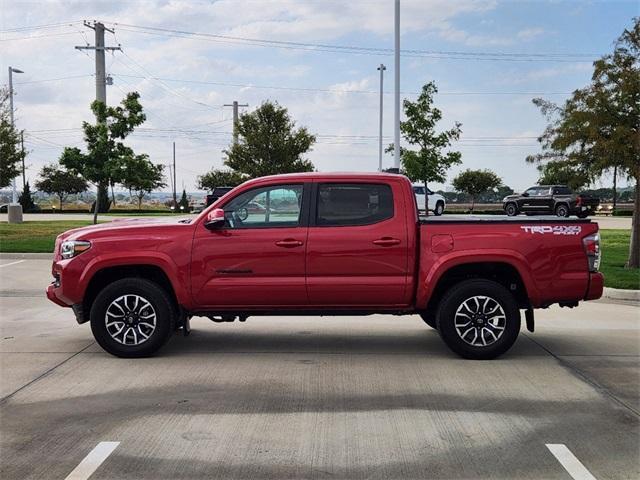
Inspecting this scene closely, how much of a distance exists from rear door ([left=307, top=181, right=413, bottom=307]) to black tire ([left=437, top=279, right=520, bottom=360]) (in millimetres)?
491

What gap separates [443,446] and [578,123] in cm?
1048

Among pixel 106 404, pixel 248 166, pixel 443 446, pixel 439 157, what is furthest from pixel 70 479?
pixel 248 166

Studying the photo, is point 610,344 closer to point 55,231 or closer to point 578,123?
point 578,123

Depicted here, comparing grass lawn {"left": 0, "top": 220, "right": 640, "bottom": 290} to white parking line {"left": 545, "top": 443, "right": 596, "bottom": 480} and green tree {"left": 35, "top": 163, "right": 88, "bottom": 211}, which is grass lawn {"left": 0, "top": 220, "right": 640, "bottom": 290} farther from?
green tree {"left": 35, "top": 163, "right": 88, "bottom": 211}

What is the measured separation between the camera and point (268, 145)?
165 feet

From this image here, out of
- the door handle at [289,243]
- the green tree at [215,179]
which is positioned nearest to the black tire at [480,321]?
the door handle at [289,243]

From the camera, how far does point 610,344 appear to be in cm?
788

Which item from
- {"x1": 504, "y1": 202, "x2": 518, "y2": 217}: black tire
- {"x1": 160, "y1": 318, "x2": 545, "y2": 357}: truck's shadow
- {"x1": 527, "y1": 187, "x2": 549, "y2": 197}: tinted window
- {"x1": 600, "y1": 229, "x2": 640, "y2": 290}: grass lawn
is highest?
{"x1": 527, "y1": 187, "x2": 549, "y2": 197}: tinted window

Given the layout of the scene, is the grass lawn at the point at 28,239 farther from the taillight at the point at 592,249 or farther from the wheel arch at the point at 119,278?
the taillight at the point at 592,249

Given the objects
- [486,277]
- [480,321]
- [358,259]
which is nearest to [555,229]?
[486,277]

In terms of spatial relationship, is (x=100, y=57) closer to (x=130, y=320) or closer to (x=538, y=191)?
(x=538, y=191)

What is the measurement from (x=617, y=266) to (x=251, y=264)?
33.7ft

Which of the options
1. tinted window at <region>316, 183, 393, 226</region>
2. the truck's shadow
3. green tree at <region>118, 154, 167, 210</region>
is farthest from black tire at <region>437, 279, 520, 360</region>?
green tree at <region>118, 154, 167, 210</region>

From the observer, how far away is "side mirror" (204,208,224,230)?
22.5 feet
